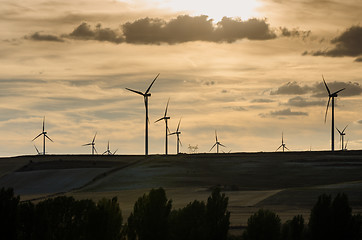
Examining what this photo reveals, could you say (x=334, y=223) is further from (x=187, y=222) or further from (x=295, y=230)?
(x=187, y=222)

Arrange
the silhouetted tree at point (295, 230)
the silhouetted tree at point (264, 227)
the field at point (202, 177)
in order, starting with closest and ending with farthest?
the silhouetted tree at point (264, 227)
the silhouetted tree at point (295, 230)
the field at point (202, 177)

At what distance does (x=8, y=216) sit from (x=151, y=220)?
10.3 meters

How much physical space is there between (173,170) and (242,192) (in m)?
36.9

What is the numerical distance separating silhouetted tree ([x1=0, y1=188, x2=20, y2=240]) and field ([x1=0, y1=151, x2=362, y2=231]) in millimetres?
35514

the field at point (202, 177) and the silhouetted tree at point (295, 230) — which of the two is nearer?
the silhouetted tree at point (295, 230)

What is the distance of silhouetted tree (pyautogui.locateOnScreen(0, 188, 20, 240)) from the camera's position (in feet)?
180

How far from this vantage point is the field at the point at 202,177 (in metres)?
107

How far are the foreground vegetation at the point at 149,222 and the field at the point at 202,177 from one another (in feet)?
105

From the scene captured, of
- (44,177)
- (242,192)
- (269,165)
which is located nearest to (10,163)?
(44,177)

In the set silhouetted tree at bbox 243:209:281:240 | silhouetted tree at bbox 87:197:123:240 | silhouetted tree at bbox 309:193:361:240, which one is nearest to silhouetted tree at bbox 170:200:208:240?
silhouetted tree at bbox 243:209:281:240

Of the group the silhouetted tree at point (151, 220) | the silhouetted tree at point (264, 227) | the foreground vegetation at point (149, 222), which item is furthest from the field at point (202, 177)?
the silhouetted tree at point (264, 227)

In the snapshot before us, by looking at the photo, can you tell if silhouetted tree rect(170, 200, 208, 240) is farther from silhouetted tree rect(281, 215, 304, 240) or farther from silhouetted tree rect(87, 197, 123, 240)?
silhouetted tree rect(281, 215, 304, 240)

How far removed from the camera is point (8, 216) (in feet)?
183

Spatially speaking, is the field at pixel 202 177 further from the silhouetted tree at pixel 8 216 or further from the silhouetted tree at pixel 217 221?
the silhouetted tree at pixel 8 216
